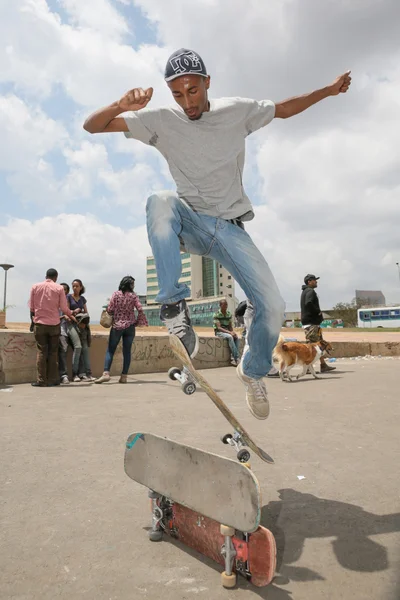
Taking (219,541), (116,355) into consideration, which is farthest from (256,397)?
(116,355)

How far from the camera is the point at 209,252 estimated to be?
10.2ft

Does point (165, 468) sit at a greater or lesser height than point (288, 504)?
greater

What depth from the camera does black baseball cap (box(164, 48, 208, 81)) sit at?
2820 mm

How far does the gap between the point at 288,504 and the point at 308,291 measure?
7.68 metres

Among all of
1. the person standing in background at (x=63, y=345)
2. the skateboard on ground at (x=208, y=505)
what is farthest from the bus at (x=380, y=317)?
the skateboard on ground at (x=208, y=505)

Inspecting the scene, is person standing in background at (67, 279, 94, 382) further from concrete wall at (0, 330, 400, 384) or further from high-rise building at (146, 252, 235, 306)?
high-rise building at (146, 252, 235, 306)

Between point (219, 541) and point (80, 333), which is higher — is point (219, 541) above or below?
below

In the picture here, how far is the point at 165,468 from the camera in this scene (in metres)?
2.37

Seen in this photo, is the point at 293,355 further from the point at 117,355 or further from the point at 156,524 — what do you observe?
the point at 156,524

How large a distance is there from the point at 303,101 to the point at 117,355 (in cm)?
792

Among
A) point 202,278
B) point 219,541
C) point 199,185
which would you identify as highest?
point 202,278

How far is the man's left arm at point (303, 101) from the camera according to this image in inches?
125

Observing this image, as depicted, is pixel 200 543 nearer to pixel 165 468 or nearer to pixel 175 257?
pixel 165 468

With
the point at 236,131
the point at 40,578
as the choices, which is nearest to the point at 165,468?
the point at 40,578
